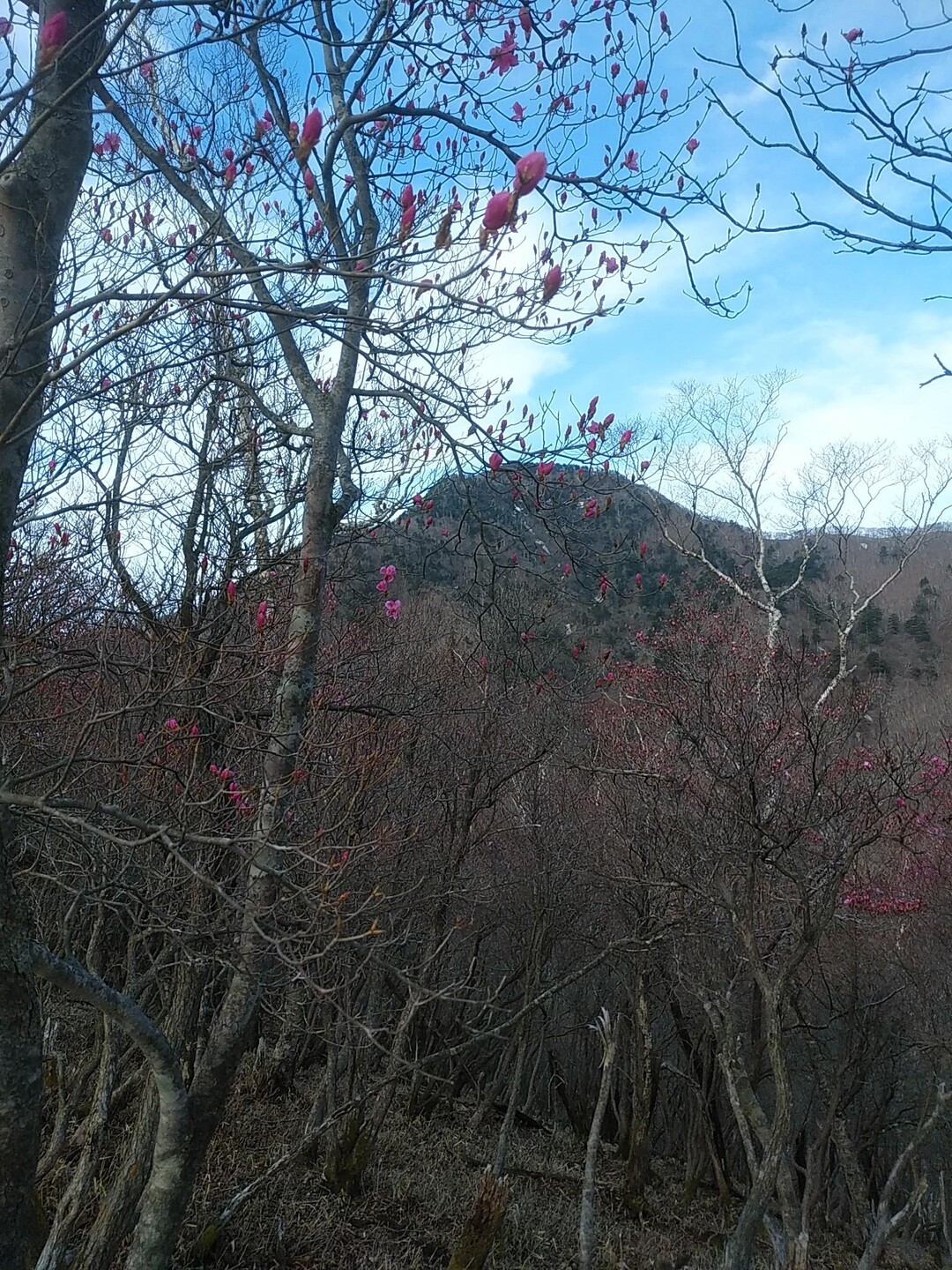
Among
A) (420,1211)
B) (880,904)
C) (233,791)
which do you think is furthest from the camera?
(880,904)

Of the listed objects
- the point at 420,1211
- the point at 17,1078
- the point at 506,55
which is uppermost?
the point at 506,55

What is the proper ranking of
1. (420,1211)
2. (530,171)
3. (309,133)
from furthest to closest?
(420,1211) < (309,133) < (530,171)

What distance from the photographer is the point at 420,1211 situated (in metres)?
8.45

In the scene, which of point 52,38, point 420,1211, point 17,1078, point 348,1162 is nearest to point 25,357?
point 52,38

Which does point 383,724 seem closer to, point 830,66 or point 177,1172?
point 177,1172

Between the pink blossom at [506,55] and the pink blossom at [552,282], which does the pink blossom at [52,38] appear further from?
the pink blossom at [506,55]

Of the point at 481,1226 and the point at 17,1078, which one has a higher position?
the point at 17,1078

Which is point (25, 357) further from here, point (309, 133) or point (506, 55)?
point (506, 55)

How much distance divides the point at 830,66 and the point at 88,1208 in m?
8.34

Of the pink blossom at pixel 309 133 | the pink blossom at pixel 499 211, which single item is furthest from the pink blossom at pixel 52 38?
the pink blossom at pixel 499 211

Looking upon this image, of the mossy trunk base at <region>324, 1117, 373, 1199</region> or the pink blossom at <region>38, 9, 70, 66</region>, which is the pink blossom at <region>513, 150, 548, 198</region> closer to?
the pink blossom at <region>38, 9, 70, 66</region>

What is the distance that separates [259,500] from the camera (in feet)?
20.4

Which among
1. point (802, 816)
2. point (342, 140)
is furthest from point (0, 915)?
point (802, 816)

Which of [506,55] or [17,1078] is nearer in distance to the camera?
[17,1078]
